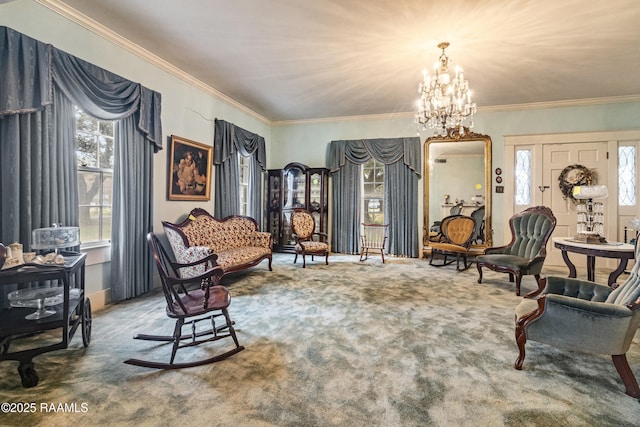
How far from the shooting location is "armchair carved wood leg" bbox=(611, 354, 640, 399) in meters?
1.78

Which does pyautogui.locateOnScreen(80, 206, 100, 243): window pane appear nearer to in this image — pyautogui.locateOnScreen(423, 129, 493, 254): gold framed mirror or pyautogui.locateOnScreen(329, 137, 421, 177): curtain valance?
pyautogui.locateOnScreen(329, 137, 421, 177): curtain valance

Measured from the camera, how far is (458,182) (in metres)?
5.98

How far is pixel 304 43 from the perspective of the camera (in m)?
3.41

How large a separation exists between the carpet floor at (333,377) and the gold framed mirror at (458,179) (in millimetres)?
2981

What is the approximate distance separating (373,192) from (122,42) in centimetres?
487

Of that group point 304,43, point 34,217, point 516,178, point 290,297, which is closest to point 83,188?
point 34,217

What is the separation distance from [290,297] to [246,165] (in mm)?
3506

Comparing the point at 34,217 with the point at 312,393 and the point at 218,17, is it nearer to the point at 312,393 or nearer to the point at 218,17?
the point at 218,17

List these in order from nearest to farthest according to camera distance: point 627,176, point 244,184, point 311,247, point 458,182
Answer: point 627,176, point 311,247, point 458,182, point 244,184

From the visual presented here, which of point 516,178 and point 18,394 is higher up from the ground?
point 516,178

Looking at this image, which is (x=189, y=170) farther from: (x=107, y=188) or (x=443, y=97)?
(x=443, y=97)

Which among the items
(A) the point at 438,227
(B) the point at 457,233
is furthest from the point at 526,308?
(A) the point at 438,227

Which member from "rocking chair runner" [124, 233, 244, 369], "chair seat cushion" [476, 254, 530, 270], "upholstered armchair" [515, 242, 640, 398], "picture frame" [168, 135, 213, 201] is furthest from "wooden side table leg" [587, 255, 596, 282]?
"picture frame" [168, 135, 213, 201]

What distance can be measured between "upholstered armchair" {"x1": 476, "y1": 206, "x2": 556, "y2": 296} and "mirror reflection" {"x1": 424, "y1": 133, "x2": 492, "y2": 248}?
1414mm
